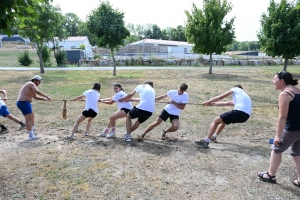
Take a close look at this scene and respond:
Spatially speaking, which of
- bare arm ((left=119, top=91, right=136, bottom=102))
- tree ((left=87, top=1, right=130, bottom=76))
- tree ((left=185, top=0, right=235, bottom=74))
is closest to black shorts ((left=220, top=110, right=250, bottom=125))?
bare arm ((left=119, top=91, right=136, bottom=102))

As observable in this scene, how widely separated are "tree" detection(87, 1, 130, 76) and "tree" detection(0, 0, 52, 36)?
51.4 ft

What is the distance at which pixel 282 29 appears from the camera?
69.9ft

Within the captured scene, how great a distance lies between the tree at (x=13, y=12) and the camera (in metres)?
3.65

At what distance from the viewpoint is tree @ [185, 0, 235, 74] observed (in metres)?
22.0

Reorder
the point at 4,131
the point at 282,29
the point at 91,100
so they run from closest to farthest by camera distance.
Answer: the point at 91,100 → the point at 4,131 → the point at 282,29

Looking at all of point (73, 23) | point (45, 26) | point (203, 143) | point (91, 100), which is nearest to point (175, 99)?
point (203, 143)

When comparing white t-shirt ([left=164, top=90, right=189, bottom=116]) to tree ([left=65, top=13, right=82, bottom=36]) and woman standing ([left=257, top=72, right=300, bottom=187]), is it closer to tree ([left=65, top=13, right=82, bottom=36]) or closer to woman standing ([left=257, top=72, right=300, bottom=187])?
woman standing ([left=257, top=72, right=300, bottom=187])

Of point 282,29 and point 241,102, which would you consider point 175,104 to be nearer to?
point 241,102

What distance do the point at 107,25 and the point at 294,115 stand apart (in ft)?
55.5

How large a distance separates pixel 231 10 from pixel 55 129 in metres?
18.7

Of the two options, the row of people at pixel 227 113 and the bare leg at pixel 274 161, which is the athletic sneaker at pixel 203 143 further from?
the bare leg at pixel 274 161

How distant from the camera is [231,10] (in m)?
22.6

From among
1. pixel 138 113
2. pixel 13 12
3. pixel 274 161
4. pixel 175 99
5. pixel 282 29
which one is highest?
pixel 282 29

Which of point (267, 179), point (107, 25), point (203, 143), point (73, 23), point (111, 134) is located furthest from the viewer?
point (73, 23)
